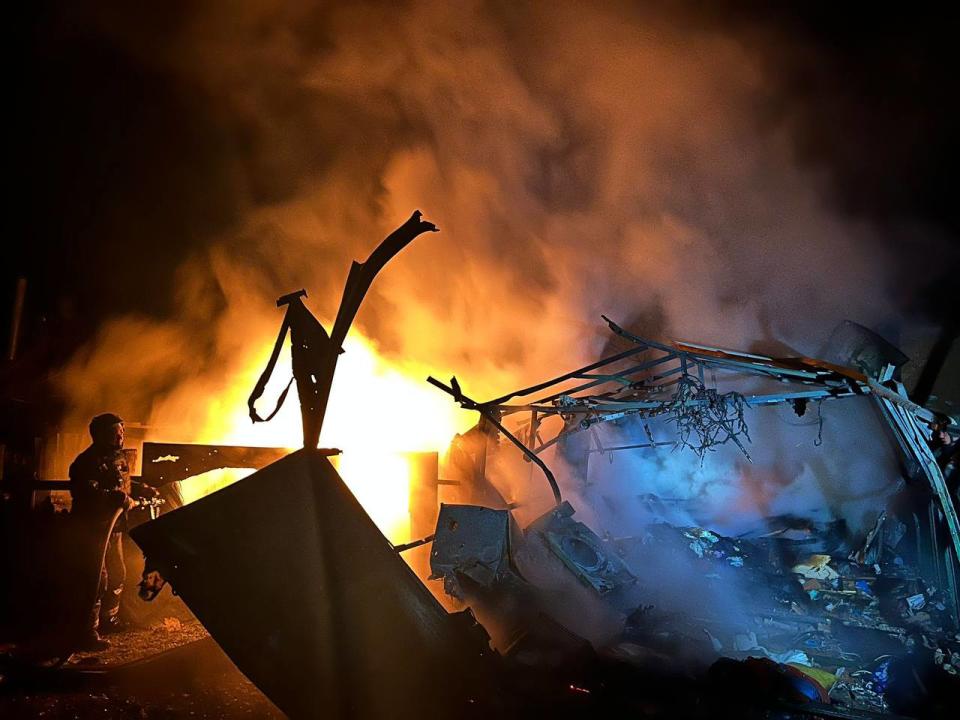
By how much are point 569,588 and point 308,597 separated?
6.01m

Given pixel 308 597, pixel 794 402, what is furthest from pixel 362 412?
pixel 308 597

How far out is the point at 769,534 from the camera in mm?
11023

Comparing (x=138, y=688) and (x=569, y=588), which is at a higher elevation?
(x=569, y=588)

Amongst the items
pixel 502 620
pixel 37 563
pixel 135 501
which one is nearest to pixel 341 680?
pixel 502 620

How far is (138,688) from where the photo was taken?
5.29 metres

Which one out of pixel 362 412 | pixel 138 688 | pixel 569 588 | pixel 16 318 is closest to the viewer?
pixel 138 688

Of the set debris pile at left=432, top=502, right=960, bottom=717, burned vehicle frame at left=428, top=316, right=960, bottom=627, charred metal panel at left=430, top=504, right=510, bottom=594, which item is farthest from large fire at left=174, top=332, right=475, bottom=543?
debris pile at left=432, top=502, right=960, bottom=717

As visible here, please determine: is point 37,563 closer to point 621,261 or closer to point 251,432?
point 251,432

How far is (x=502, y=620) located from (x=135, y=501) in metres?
5.04

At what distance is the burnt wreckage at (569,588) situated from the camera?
293 cm

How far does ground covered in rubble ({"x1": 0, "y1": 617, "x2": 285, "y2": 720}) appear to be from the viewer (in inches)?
191

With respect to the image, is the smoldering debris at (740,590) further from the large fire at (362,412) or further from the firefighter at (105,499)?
the large fire at (362,412)

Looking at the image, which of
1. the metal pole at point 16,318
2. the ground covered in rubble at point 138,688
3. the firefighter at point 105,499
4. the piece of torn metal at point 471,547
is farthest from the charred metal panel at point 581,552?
the metal pole at point 16,318

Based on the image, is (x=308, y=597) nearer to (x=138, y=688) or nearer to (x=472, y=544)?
(x=138, y=688)
